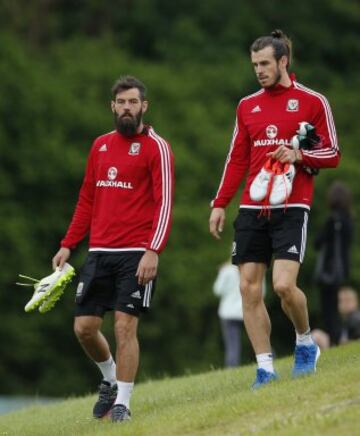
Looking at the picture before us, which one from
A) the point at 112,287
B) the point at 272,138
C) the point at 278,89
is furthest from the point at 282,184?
the point at 112,287

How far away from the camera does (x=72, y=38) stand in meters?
42.1

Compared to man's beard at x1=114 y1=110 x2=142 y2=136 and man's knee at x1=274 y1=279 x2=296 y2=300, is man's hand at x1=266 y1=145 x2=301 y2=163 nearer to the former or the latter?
man's knee at x1=274 y1=279 x2=296 y2=300

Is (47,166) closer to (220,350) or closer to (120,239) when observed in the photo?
(220,350)

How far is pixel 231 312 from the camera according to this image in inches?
764

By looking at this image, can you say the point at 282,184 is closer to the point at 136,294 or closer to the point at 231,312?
the point at 136,294

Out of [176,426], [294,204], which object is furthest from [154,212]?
[176,426]

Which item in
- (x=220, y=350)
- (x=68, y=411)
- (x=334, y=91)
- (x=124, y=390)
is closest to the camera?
(x=124, y=390)

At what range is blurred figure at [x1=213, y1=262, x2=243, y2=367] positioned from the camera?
19.4 m

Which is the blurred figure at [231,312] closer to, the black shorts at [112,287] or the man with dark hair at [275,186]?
the man with dark hair at [275,186]

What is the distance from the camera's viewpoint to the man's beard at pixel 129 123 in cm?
1140

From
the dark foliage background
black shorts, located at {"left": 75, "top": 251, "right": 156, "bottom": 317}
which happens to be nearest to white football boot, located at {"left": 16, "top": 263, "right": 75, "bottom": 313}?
black shorts, located at {"left": 75, "top": 251, "right": 156, "bottom": 317}

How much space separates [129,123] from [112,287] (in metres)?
1.31

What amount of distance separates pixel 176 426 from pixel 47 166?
26.5 metres

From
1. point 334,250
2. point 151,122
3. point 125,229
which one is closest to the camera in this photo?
point 125,229
